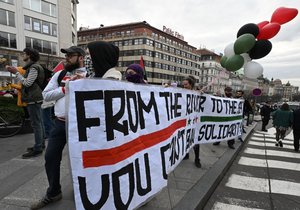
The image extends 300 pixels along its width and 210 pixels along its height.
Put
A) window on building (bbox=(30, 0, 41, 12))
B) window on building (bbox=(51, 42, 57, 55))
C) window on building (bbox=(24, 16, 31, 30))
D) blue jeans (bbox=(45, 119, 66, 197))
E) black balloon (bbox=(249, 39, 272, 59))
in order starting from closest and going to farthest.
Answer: blue jeans (bbox=(45, 119, 66, 197)) < black balloon (bbox=(249, 39, 272, 59)) < window on building (bbox=(24, 16, 31, 30)) < window on building (bbox=(30, 0, 41, 12)) < window on building (bbox=(51, 42, 57, 55))

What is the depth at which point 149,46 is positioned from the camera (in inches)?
2272

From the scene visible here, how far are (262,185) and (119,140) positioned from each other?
11.7 ft

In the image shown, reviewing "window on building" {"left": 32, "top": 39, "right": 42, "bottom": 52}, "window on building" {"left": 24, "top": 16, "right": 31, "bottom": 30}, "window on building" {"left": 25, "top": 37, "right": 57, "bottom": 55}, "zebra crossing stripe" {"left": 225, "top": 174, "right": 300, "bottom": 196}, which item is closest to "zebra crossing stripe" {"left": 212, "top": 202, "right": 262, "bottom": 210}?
"zebra crossing stripe" {"left": 225, "top": 174, "right": 300, "bottom": 196}

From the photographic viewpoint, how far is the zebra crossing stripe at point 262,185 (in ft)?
12.9

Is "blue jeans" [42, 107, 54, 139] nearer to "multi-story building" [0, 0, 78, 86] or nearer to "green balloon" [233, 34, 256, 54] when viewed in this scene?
"green balloon" [233, 34, 256, 54]

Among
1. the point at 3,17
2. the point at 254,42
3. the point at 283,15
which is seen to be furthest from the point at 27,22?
the point at 283,15

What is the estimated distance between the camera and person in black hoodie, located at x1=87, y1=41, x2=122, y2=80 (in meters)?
2.15

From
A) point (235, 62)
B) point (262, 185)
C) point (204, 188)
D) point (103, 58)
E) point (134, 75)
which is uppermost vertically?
point (235, 62)

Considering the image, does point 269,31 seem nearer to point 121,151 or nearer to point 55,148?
point 121,151

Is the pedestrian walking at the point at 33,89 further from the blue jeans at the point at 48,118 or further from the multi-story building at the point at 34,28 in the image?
the multi-story building at the point at 34,28

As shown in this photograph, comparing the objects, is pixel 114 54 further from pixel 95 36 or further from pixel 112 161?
pixel 95 36

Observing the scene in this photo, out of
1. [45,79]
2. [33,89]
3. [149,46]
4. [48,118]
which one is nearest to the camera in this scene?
[33,89]

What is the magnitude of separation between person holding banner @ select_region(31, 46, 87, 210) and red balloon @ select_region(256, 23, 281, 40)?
246 inches

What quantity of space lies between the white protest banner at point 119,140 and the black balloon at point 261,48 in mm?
4921
